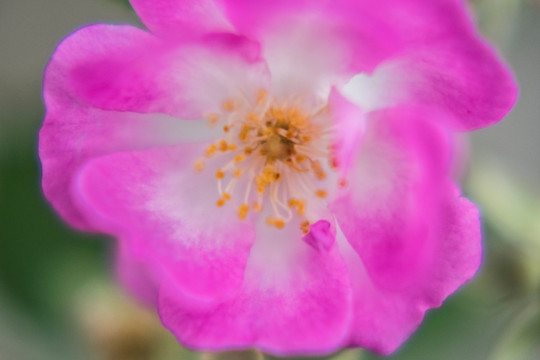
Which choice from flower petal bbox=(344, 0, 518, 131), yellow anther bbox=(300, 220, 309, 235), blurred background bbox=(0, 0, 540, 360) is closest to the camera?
flower petal bbox=(344, 0, 518, 131)

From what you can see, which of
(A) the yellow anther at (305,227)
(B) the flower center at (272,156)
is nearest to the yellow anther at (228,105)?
Result: (B) the flower center at (272,156)

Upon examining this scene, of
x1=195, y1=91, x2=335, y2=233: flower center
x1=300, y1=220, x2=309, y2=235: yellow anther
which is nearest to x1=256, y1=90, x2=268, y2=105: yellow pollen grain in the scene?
x1=195, y1=91, x2=335, y2=233: flower center

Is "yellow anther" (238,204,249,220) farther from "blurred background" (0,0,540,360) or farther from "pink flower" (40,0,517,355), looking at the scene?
"blurred background" (0,0,540,360)

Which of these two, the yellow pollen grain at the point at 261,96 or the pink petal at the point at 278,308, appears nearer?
the pink petal at the point at 278,308

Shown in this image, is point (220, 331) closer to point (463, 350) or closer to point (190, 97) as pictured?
point (190, 97)

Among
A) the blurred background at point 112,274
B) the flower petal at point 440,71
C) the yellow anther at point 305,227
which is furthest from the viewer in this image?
the blurred background at point 112,274

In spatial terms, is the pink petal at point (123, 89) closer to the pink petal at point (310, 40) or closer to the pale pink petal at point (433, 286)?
the pink petal at point (310, 40)
